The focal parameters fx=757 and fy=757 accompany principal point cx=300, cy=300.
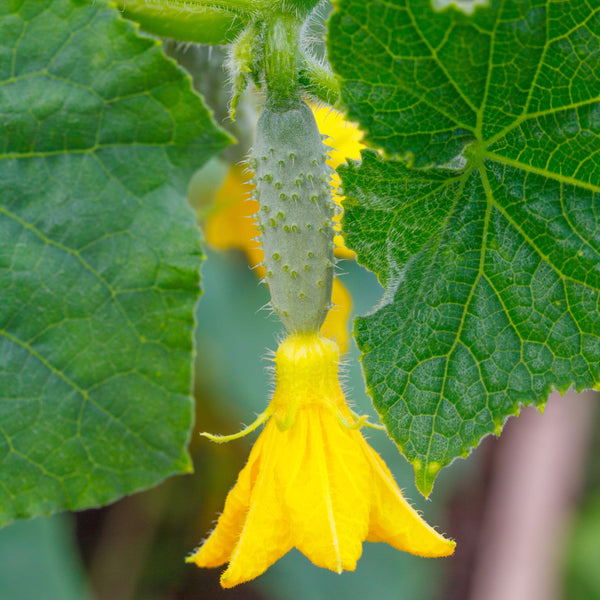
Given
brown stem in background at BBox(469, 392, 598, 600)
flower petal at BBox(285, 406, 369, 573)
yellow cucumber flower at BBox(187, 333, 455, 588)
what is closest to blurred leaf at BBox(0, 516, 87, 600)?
yellow cucumber flower at BBox(187, 333, 455, 588)

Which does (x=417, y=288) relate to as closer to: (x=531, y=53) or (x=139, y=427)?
(x=531, y=53)

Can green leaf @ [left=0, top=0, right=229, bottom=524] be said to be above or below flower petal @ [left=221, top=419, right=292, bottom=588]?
above

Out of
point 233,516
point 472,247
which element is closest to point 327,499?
point 233,516

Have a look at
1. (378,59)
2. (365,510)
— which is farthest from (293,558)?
(378,59)

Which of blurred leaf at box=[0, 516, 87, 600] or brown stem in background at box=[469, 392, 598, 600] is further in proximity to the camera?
brown stem in background at box=[469, 392, 598, 600]

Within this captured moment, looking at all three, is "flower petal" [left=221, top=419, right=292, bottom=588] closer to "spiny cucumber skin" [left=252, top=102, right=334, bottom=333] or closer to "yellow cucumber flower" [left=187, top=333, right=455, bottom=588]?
"yellow cucumber flower" [left=187, top=333, right=455, bottom=588]

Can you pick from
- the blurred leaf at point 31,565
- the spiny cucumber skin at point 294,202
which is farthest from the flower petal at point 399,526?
the blurred leaf at point 31,565

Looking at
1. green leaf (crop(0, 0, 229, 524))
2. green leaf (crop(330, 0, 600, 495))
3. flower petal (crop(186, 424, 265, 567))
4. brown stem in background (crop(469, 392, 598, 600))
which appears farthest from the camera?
brown stem in background (crop(469, 392, 598, 600))

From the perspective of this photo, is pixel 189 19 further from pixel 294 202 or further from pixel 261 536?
pixel 261 536
